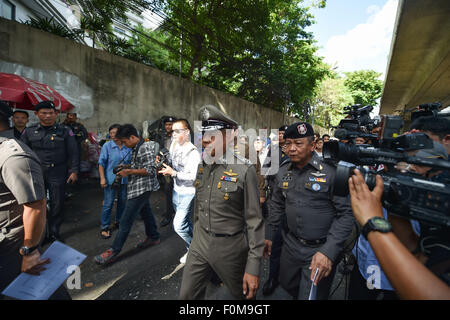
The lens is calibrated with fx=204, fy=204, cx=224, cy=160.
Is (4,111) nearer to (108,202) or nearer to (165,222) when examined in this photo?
(108,202)

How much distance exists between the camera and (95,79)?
5984 mm

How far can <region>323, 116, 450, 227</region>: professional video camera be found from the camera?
769mm

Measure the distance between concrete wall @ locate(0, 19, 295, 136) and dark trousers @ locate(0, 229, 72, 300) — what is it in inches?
202

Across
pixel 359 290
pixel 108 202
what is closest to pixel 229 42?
pixel 108 202

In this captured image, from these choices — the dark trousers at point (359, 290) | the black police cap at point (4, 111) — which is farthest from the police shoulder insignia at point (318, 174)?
the black police cap at point (4, 111)

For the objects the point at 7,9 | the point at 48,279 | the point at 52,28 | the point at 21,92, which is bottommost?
the point at 48,279

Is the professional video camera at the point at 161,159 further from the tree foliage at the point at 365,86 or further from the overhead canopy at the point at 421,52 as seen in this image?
the tree foliage at the point at 365,86

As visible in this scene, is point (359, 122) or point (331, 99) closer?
point (359, 122)

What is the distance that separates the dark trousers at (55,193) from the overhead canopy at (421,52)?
710 centimetres

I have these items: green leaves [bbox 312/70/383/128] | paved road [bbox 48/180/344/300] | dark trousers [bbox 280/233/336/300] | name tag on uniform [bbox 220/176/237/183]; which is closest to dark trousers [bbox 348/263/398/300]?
dark trousers [bbox 280/233/336/300]

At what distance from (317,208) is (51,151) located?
163 inches

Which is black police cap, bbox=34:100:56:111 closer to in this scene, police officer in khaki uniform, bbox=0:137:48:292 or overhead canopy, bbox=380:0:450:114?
police officer in khaki uniform, bbox=0:137:48:292
